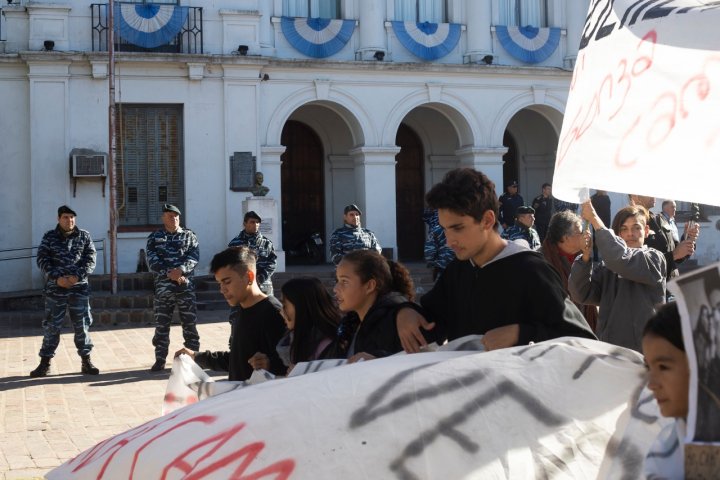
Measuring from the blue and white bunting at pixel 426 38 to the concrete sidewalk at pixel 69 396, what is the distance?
32.0 ft

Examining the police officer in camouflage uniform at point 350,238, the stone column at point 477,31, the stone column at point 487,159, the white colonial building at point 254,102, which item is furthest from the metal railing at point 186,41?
the police officer in camouflage uniform at point 350,238

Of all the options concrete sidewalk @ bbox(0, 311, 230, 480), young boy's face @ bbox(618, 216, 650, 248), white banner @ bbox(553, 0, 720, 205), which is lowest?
concrete sidewalk @ bbox(0, 311, 230, 480)

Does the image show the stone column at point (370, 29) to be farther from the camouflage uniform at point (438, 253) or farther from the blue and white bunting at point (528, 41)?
the camouflage uniform at point (438, 253)

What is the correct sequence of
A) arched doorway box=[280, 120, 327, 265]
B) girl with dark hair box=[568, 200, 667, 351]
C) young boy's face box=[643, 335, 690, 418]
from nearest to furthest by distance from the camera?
1. young boy's face box=[643, 335, 690, 418]
2. girl with dark hair box=[568, 200, 667, 351]
3. arched doorway box=[280, 120, 327, 265]

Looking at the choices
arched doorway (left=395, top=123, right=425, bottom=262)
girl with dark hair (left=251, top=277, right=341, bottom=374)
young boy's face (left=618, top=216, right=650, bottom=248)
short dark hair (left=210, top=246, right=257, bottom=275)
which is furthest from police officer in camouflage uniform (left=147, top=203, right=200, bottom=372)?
arched doorway (left=395, top=123, right=425, bottom=262)

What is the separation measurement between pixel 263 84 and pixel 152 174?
9.88 feet

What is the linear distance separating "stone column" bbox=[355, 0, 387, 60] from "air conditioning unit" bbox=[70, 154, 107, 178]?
6168mm

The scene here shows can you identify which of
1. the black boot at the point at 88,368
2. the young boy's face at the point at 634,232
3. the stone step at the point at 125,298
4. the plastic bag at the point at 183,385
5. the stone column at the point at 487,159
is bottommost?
the black boot at the point at 88,368

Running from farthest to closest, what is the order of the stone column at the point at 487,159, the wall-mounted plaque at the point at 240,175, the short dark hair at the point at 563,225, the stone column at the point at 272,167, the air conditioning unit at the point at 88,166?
1. the stone column at the point at 487,159
2. the stone column at the point at 272,167
3. the wall-mounted plaque at the point at 240,175
4. the air conditioning unit at the point at 88,166
5. the short dark hair at the point at 563,225

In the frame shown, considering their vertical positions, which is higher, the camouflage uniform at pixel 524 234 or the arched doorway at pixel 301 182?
the arched doorway at pixel 301 182

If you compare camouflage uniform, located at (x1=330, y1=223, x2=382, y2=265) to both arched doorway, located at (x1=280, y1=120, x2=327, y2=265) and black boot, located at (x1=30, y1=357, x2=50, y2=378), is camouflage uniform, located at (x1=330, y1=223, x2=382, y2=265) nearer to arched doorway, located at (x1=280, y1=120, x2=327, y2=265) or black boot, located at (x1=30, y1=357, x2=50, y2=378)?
black boot, located at (x1=30, y1=357, x2=50, y2=378)

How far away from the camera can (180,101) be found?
20656 mm

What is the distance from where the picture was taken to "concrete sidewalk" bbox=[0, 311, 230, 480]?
7.36 m

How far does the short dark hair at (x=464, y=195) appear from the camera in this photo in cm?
351
